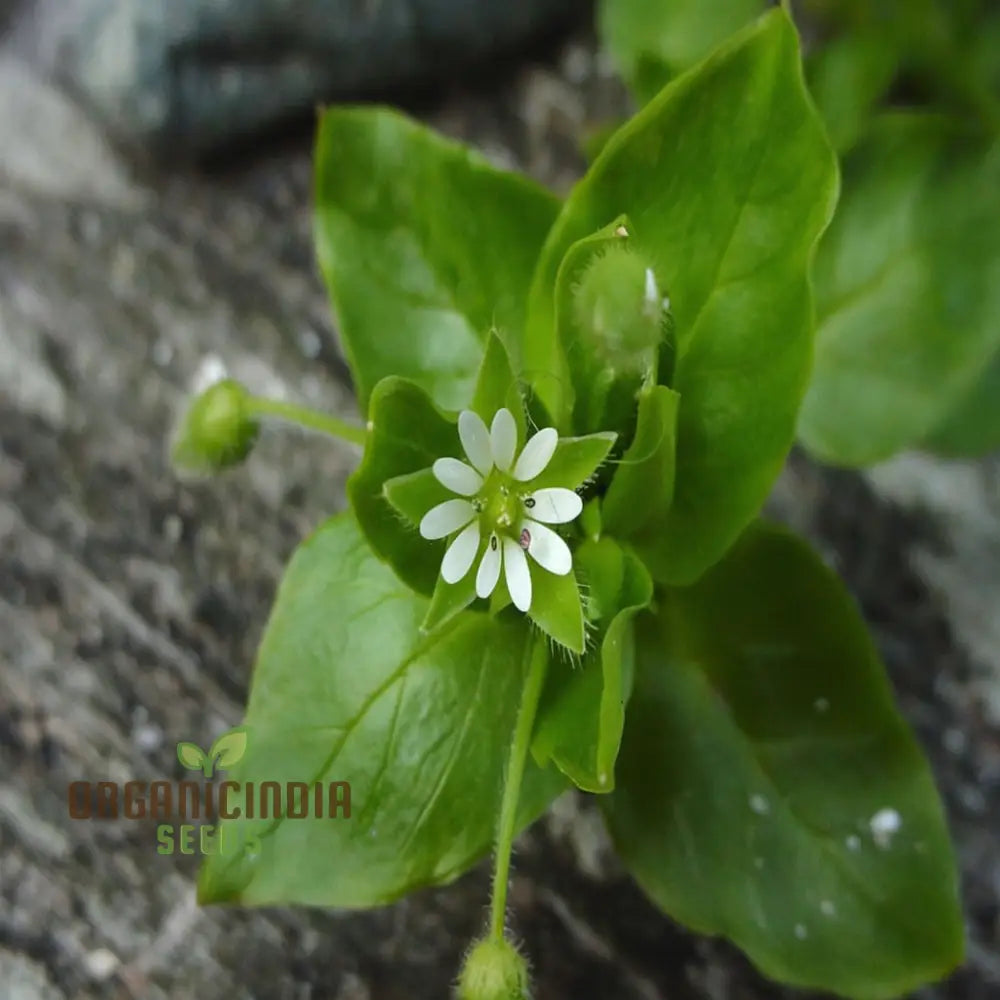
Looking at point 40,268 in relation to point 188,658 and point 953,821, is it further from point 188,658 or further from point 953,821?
point 953,821

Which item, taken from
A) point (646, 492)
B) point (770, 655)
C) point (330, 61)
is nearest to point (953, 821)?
point (770, 655)

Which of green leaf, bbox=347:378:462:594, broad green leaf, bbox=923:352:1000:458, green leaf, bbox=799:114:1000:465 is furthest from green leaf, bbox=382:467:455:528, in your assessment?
broad green leaf, bbox=923:352:1000:458

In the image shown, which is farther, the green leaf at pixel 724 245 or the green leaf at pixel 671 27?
the green leaf at pixel 671 27

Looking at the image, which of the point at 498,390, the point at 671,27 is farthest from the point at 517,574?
the point at 671,27

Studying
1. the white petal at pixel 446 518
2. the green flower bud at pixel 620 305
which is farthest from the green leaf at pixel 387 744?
the green flower bud at pixel 620 305

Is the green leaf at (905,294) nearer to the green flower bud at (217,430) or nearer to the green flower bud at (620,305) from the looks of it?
the green flower bud at (620,305)
